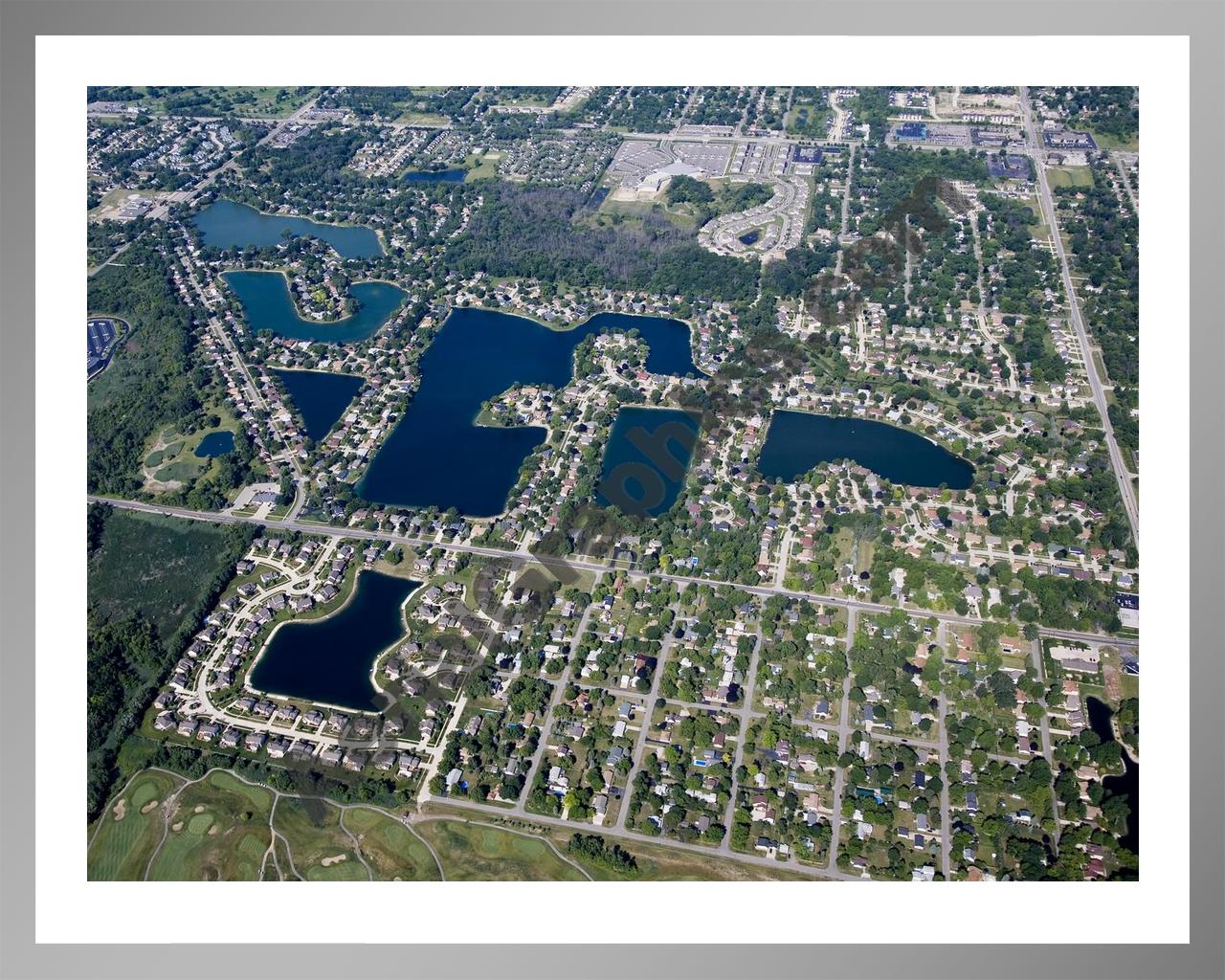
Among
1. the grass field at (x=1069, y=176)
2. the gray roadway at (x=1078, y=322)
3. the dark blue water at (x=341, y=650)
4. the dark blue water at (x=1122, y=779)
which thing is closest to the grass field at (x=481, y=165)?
the gray roadway at (x=1078, y=322)

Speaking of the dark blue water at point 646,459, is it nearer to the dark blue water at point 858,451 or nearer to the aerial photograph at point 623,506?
the aerial photograph at point 623,506

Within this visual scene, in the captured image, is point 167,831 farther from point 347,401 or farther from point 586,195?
point 586,195

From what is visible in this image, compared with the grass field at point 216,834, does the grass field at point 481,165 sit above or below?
above

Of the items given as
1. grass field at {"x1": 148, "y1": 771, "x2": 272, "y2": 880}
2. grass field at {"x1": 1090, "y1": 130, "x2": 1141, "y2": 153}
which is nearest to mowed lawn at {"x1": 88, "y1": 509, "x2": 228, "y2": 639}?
grass field at {"x1": 148, "y1": 771, "x2": 272, "y2": 880}

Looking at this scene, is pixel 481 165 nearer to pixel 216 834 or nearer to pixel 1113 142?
pixel 1113 142

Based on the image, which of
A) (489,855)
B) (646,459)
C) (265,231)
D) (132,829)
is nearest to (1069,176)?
(646,459)
